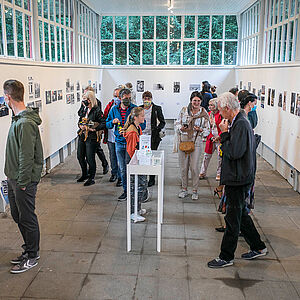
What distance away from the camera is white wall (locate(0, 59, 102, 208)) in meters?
6.05

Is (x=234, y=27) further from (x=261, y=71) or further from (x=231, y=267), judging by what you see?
(x=231, y=267)

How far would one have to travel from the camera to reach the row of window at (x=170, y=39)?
1585cm

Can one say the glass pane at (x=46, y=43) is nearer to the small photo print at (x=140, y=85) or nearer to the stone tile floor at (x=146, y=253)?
the stone tile floor at (x=146, y=253)

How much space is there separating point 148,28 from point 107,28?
1.70m

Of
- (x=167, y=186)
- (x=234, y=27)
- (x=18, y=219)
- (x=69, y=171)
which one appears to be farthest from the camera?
(x=234, y=27)

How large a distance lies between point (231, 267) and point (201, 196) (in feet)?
8.55

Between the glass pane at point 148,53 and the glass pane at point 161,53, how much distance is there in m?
0.22

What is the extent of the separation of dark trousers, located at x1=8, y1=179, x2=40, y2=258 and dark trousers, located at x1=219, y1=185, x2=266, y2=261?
6.88 feet

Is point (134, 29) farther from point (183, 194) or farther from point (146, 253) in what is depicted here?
point (146, 253)

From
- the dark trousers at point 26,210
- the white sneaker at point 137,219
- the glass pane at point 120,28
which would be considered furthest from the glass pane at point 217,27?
the dark trousers at point 26,210

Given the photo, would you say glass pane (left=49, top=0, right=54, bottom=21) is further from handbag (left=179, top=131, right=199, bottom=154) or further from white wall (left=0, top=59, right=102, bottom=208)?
handbag (left=179, top=131, right=199, bottom=154)

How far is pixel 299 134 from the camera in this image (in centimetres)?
716

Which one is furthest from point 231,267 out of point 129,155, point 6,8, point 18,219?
point 6,8

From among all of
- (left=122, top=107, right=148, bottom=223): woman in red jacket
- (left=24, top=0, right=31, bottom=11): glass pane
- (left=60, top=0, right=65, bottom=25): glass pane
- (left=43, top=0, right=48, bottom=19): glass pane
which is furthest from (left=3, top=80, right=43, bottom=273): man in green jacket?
(left=60, top=0, right=65, bottom=25): glass pane
